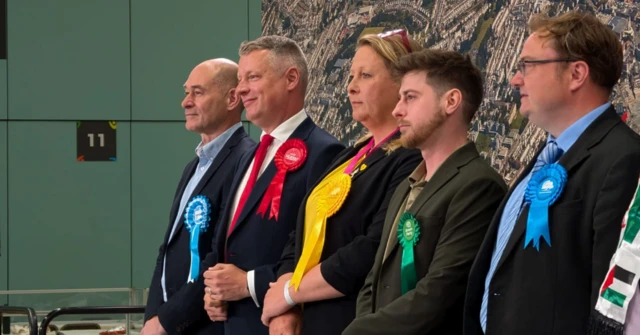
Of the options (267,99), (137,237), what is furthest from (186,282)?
(137,237)

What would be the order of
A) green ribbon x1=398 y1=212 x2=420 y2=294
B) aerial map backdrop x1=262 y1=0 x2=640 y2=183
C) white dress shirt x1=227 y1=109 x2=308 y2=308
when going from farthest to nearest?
white dress shirt x1=227 y1=109 x2=308 y2=308 < aerial map backdrop x1=262 y1=0 x2=640 y2=183 < green ribbon x1=398 y1=212 x2=420 y2=294

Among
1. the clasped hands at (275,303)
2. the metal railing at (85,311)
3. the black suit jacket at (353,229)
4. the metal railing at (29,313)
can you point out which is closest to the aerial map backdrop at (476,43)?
the black suit jacket at (353,229)

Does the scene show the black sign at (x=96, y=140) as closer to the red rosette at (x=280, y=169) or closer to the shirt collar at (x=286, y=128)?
the shirt collar at (x=286, y=128)

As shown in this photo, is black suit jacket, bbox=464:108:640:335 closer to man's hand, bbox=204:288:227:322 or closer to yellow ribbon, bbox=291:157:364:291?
yellow ribbon, bbox=291:157:364:291

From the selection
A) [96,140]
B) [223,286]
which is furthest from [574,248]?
[96,140]

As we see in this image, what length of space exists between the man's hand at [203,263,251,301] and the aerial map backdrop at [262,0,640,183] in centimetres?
92

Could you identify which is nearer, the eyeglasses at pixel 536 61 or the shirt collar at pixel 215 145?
the eyeglasses at pixel 536 61

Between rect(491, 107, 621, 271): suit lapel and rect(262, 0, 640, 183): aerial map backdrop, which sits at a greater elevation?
rect(262, 0, 640, 183): aerial map backdrop

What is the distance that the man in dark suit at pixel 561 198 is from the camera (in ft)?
6.76

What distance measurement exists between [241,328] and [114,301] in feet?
5.06

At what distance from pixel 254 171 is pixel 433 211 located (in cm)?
107

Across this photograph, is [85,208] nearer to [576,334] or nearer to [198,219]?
[198,219]

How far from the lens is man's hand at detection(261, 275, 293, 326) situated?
3.02m

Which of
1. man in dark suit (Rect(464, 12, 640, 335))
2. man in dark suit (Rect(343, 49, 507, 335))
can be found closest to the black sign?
man in dark suit (Rect(343, 49, 507, 335))
